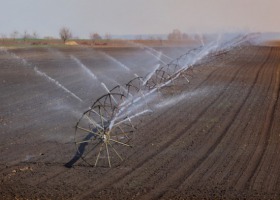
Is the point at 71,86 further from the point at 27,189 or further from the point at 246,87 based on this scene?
the point at 27,189

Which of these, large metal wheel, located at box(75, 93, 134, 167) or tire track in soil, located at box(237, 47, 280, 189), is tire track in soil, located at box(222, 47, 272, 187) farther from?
large metal wheel, located at box(75, 93, 134, 167)

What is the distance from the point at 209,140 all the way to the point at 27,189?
6.15 meters

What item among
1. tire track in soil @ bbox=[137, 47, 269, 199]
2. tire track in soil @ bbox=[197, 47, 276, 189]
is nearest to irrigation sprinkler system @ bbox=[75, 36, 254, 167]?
tire track in soil @ bbox=[137, 47, 269, 199]

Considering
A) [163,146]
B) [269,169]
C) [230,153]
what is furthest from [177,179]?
[163,146]

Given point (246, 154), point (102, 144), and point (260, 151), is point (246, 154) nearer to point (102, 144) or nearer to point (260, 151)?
point (260, 151)

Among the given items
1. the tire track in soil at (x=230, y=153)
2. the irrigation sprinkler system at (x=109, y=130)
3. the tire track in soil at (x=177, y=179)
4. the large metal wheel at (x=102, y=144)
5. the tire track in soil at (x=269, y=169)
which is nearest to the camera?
the tire track in soil at (x=177, y=179)

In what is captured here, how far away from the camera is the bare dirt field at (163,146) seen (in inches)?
428

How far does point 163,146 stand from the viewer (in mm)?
14219

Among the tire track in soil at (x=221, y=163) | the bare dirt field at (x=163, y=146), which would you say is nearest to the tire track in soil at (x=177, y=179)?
the bare dirt field at (x=163, y=146)

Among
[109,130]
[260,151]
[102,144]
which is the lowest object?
[260,151]

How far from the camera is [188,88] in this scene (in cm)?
2517

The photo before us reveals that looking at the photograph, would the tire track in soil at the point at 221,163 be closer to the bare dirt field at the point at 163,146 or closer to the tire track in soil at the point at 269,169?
the bare dirt field at the point at 163,146

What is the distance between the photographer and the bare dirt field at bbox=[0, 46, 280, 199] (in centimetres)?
1088

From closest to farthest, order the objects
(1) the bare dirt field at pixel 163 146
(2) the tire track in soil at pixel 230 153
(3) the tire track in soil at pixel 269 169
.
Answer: (1) the bare dirt field at pixel 163 146, (3) the tire track in soil at pixel 269 169, (2) the tire track in soil at pixel 230 153
